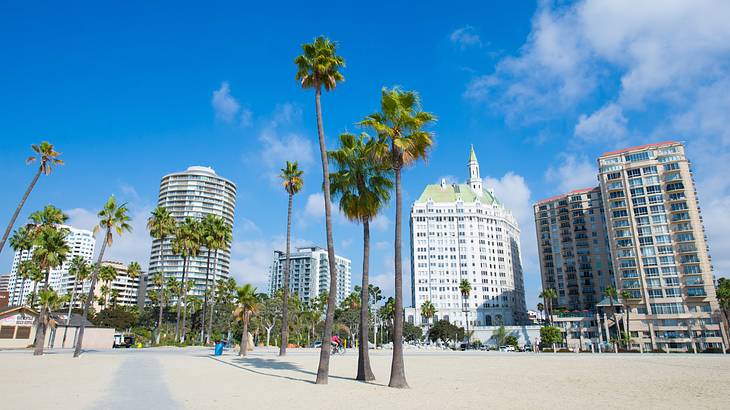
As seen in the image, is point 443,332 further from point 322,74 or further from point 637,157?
point 322,74

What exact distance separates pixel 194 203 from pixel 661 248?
151060 millimetres

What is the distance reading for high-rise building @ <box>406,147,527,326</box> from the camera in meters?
149

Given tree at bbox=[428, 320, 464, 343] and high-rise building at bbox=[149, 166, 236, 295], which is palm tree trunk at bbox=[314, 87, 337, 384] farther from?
high-rise building at bbox=[149, 166, 236, 295]

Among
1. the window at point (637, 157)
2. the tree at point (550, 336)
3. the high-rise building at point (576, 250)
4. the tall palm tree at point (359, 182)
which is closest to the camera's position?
the tall palm tree at point (359, 182)

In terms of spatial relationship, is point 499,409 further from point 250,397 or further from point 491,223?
point 491,223

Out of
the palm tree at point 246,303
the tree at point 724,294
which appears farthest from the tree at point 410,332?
the palm tree at point 246,303

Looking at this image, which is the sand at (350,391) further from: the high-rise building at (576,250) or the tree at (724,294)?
the high-rise building at (576,250)

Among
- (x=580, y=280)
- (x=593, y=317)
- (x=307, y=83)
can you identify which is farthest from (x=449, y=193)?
(x=307, y=83)

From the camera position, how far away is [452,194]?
168 m

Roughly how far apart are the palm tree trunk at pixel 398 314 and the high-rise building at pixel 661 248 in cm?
9203

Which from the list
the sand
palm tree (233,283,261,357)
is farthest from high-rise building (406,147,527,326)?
the sand

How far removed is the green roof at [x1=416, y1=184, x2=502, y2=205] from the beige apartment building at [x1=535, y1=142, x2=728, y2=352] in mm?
64792

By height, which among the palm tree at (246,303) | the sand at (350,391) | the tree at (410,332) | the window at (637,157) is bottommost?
the sand at (350,391)

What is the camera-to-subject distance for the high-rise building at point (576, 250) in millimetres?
125375
